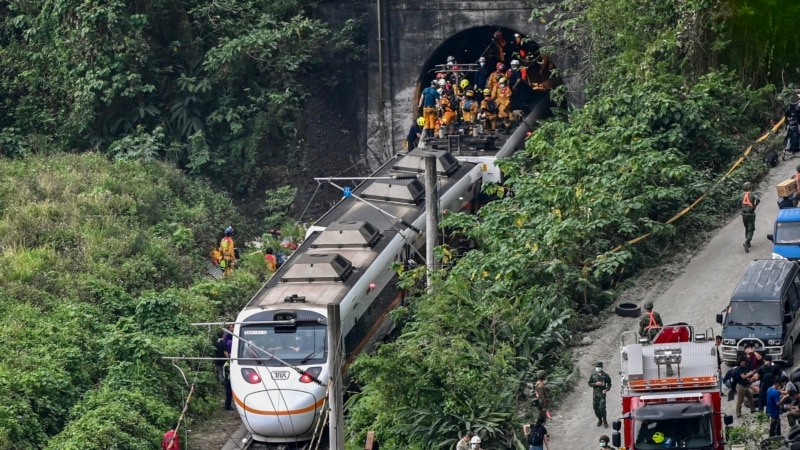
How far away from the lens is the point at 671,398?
20359 millimetres

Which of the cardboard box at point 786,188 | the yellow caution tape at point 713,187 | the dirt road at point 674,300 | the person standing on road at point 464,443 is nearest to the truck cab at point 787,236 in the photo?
the dirt road at point 674,300

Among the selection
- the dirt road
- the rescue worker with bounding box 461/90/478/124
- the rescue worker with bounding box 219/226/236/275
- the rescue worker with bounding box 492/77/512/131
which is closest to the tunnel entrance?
the rescue worker with bounding box 492/77/512/131

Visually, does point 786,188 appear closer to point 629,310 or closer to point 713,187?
point 713,187

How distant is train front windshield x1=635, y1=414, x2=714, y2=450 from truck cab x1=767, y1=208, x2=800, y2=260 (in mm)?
6977

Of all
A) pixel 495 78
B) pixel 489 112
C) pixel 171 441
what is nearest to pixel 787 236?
pixel 489 112

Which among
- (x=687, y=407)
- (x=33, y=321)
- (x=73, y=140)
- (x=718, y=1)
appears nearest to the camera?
(x=687, y=407)

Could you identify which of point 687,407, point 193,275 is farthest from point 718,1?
point 687,407

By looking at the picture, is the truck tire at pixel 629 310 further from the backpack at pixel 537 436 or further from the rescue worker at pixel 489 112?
the rescue worker at pixel 489 112

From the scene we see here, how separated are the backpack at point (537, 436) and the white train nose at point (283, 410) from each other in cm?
436

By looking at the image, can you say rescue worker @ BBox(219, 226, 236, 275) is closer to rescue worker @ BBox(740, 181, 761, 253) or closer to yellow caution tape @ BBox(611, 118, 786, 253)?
yellow caution tape @ BBox(611, 118, 786, 253)

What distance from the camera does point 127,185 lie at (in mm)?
34969

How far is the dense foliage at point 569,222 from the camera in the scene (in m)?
23.4

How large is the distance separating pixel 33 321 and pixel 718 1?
59.7 ft

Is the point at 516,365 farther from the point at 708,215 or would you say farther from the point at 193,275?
the point at 193,275
